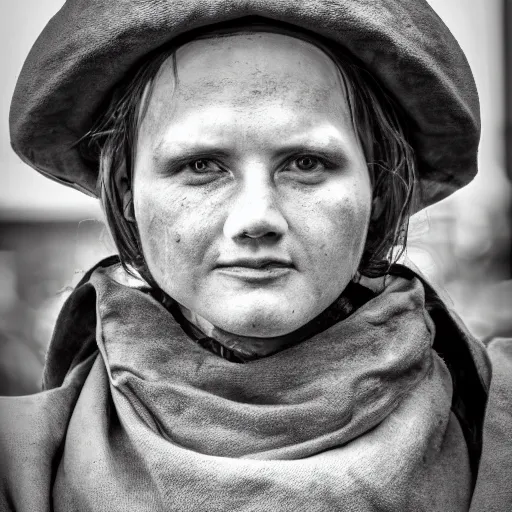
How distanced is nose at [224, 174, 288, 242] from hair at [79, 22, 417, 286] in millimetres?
214

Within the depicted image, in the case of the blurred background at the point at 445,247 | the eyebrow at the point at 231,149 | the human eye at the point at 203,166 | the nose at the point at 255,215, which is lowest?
the blurred background at the point at 445,247

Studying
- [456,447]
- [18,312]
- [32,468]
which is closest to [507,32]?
[456,447]

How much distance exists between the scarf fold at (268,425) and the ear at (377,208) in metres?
0.16

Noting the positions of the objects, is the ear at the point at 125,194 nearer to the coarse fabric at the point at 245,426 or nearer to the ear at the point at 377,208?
the coarse fabric at the point at 245,426

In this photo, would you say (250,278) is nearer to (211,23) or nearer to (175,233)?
(175,233)

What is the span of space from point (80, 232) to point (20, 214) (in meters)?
0.36

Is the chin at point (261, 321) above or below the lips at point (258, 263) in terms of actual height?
below

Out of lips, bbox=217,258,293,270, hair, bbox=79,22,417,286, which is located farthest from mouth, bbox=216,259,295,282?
hair, bbox=79,22,417,286

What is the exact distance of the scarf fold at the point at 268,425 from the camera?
1071 millimetres

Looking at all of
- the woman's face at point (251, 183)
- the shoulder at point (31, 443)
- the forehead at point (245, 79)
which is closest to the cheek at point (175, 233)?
the woman's face at point (251, 183)

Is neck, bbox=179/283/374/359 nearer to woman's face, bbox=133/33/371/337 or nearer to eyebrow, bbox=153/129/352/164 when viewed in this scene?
woman's face, bbox=133/33/371/337

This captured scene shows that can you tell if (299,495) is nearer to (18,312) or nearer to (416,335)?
(416,335)

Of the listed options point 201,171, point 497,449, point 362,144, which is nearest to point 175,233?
point 201,171

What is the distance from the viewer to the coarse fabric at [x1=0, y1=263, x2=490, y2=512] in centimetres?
107
